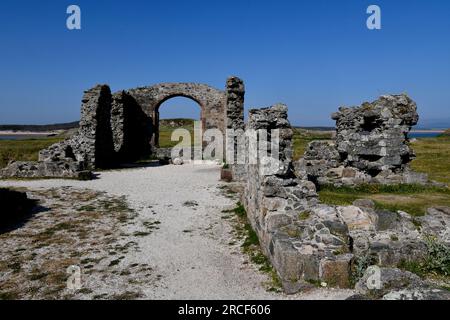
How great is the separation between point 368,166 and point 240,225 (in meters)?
5.08

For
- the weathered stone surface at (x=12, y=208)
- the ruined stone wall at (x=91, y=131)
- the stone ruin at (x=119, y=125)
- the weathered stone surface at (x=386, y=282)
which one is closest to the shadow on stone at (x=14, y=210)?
the weathered stone surface at (x=12, y=208)

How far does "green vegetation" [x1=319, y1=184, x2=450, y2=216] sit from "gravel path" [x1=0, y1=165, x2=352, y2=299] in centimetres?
294

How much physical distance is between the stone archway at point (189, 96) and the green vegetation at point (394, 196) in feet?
52.5

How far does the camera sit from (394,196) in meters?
9.97

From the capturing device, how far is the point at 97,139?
1912 cm

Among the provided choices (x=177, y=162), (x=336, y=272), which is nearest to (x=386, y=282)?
(x=336, y=272)

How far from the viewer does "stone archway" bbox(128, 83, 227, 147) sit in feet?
85.7

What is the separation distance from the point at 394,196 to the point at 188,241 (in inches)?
223

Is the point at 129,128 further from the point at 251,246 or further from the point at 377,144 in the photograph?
the point at 251,246

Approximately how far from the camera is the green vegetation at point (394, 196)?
8.70 m
